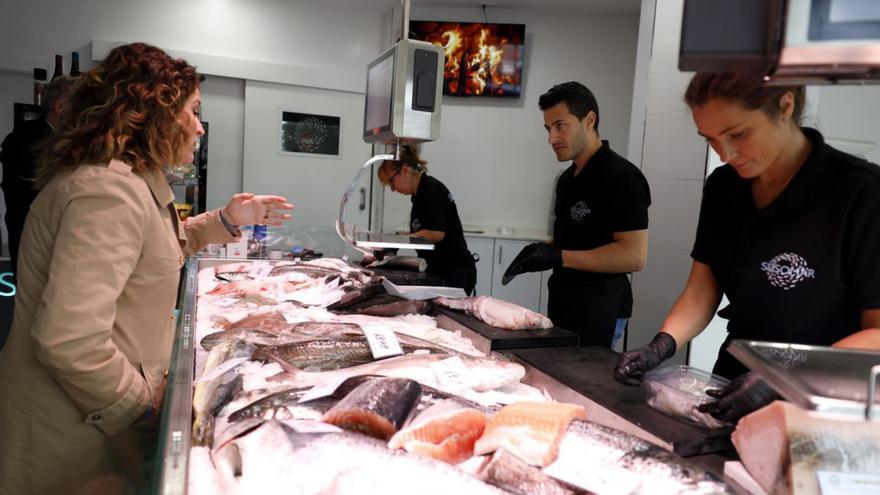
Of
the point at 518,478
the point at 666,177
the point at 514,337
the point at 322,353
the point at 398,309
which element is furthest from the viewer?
the point at 666,177

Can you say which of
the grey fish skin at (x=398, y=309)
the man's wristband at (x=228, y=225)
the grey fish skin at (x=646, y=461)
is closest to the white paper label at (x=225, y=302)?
the man's wristband at (x=228, y=225)

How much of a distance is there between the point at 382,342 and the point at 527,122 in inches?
217

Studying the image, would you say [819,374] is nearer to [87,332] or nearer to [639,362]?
[639,362]

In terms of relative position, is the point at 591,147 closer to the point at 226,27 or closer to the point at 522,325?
the point at 522,325

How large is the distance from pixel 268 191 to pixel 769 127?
6057mm

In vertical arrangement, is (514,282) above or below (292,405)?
below

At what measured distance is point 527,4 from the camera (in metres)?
6.52

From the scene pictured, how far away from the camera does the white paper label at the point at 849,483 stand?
0.85m

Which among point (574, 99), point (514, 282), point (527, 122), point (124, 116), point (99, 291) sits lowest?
point (514, 282)

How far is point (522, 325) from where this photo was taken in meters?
2.12

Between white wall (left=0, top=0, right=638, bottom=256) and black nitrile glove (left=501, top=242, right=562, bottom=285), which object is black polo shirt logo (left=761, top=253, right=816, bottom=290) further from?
white wall (left=0, top=0, right=638, bottom=256)

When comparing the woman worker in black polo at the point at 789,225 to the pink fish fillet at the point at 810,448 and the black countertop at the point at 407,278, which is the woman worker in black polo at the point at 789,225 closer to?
the pink fish fillet at the point at 810,448

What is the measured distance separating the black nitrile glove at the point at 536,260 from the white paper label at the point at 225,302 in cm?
123

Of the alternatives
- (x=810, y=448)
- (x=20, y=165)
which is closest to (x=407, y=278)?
(x=810, y=448)
